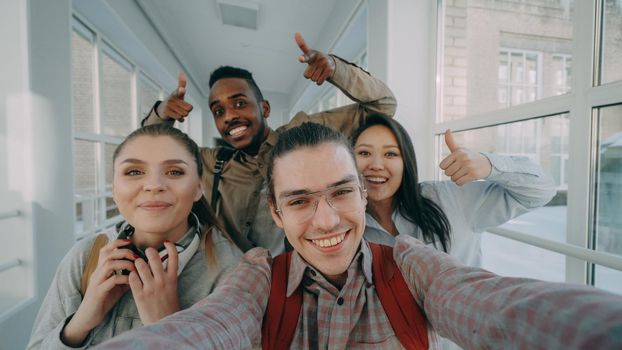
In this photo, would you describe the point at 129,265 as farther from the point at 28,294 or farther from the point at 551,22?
the point at 551,22

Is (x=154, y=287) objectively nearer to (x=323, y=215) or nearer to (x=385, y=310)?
(x=323, y=215)

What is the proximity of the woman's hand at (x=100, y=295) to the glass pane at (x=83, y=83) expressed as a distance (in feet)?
8.15

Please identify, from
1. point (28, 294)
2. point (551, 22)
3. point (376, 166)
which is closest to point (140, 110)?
point (28, 294)

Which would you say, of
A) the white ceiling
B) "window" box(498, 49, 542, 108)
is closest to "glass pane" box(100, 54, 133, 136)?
the white ceiling

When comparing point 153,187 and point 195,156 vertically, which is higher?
point 195,156

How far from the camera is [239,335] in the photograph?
694 millimetres

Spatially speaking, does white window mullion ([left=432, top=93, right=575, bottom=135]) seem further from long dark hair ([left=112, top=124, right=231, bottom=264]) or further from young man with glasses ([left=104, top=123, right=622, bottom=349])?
long dark hair ([left=112, top=124, right=231, bottom=264])

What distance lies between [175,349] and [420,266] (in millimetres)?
679

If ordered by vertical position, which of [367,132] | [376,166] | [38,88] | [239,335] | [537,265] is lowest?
[537,265]

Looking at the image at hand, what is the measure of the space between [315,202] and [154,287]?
57cm

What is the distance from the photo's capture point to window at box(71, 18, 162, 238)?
8.80ft

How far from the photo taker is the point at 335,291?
869 mm

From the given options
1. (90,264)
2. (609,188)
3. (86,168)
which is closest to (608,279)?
(609,188)

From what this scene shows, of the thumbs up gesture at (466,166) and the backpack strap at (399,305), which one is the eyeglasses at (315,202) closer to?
the backpack strap at (399,305)
